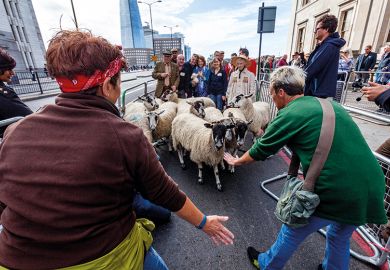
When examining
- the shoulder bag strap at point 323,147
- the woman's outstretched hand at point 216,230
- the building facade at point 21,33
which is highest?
the building facade at point 21,33

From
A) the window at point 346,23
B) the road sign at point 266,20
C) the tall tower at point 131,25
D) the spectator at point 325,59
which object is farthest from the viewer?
the tall tower at point 131,25

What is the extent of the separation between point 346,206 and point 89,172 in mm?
1687

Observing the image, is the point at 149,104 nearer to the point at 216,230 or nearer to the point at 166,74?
the point at 166,74

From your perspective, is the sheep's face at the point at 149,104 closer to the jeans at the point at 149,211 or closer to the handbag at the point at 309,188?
the jeans at the point at 149,211

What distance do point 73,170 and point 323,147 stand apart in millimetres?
1514

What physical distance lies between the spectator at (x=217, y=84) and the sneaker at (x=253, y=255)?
16.1 ft

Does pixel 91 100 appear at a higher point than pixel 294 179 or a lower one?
higher

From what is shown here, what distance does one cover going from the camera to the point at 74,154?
835 millimetres

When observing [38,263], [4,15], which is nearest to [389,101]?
[38,263]

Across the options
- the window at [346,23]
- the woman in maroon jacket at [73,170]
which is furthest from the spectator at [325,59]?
the window at [346,23]

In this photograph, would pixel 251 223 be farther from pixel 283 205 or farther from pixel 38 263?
pixel 38 263

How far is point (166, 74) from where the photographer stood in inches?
251

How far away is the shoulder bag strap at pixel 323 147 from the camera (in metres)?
1.48

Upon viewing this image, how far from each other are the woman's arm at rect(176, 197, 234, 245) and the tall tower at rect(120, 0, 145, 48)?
328 ft
